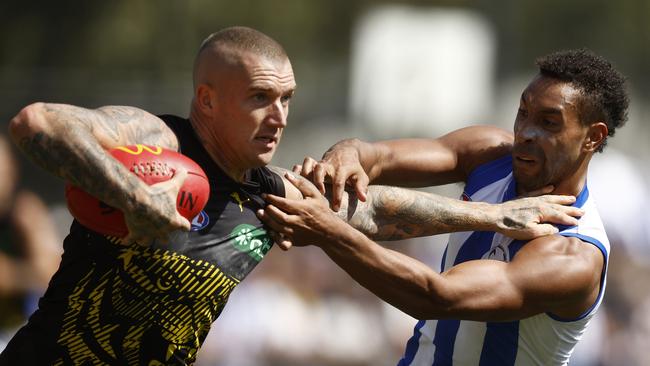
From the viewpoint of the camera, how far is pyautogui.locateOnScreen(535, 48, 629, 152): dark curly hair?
5.29m

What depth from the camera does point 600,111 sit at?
536cm

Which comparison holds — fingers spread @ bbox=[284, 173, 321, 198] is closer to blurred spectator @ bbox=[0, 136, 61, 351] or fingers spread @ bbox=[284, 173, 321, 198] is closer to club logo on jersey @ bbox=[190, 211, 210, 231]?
club logo on jersey @ bbox=[190, 211, 210, 231]

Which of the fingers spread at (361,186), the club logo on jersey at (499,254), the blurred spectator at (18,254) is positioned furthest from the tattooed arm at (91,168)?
the blurred spectator at (18,254)

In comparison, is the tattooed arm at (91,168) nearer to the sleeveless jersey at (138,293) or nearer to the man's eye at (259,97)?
the sleeveless jersey at (138,293)

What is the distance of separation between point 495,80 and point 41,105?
6573 millimetres

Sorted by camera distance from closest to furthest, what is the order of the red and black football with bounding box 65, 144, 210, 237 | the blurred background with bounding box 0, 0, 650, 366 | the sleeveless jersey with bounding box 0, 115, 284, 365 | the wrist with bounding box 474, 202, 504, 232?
the red and black football with bounding box 65, 144, 210, 237 < the sleeveless jersey with bounding box 0, 115, 284, 365 < the wrist with bounding box 474, 202, 504, 232 < the blurred background with bounding box 0, 0, 650, 366

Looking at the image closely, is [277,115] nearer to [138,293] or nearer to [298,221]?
[298,221]

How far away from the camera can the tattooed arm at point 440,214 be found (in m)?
5.09

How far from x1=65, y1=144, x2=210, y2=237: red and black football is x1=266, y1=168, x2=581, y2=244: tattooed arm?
1.15 metres

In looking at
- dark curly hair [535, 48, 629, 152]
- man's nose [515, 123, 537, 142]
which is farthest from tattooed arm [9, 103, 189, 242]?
dark curly hair [535, 48, 629, 152]

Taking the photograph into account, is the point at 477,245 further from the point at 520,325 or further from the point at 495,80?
the point at 495,80

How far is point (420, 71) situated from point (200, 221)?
5.84m

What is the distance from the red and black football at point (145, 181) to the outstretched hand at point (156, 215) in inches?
2.5

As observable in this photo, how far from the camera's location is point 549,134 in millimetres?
5246
